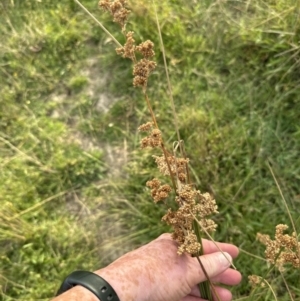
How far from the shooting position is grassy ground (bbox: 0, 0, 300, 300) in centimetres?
179

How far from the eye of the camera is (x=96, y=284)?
1267 mm

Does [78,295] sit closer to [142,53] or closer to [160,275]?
[160,275]

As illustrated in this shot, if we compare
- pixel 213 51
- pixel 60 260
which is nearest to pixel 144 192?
pixel 60 260

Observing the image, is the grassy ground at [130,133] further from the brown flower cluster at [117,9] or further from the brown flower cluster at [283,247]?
the brown flower cluster at [117,9]

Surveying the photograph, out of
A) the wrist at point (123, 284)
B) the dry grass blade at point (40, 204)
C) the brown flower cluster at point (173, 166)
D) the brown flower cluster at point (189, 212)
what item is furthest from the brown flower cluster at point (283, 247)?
the dry grass blade at point (40, 204)

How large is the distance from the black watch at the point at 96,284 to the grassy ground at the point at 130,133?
552 mm

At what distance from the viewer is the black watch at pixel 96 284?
125 cm

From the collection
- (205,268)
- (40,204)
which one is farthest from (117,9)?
(40,204)

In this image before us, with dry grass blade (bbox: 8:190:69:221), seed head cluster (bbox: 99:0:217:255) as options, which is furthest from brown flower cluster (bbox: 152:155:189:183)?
dry grass blade (bbox: 8:190:69:221)

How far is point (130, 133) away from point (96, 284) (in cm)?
88

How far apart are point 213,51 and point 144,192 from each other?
0.72 metres

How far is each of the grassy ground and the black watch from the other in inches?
21.7

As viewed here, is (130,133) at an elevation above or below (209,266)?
above

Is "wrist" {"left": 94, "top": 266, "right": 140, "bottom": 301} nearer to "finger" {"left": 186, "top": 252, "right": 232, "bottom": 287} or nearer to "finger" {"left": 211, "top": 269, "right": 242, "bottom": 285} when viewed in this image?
"finger" {"left": 186, "top": 252, "right": 232, "bottom": 287}
